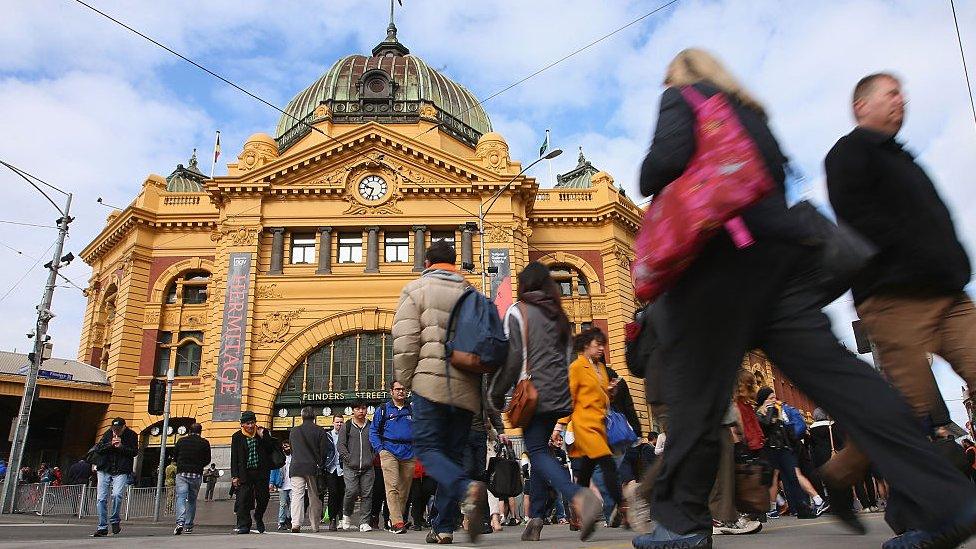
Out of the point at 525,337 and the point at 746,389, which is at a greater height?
the point at 525,337

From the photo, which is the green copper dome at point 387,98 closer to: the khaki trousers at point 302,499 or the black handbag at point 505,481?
the khaki trousers at point 302,499

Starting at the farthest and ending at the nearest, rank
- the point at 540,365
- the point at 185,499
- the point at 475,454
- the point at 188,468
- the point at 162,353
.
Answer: the point at 162,353 < the point at 188,468 < the point at 185,499 < the point at 475,454 < the point at 540,365

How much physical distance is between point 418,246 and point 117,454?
19.4 meters

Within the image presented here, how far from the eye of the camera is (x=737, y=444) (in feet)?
21.0

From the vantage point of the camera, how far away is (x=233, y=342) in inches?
1096

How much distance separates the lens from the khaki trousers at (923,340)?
3672 mm

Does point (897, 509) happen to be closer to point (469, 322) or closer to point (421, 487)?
point (469, 322)

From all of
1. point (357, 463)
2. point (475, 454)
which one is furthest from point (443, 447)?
point (357, 463)

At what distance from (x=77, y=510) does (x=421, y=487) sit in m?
12.3

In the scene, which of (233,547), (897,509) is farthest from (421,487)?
(897,509)

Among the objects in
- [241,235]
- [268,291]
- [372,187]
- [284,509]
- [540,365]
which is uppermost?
[372,187]

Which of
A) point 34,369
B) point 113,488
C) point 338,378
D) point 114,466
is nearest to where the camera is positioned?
point 113,488

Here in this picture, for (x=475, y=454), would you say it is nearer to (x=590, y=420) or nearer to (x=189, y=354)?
(x=590, y=420)

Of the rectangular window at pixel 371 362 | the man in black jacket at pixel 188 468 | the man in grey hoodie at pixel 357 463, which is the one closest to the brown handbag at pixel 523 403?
the man in grey hoodie at pixel 357 463
